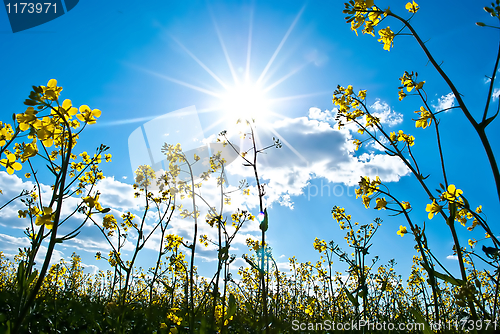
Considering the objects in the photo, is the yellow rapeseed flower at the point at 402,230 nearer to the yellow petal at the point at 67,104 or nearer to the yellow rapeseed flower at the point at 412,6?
the yellow rapeseed flower at the point at 412,6

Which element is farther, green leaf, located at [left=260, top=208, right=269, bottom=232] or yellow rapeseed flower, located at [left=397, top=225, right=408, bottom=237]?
yellow rapeseed flower, located at [left=397, top=225, right=408, bottom=237]

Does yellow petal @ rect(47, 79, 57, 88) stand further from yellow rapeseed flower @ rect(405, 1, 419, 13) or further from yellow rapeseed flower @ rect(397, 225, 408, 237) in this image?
yellow rapeseed flower @ rect(405, 1, 419, 13)

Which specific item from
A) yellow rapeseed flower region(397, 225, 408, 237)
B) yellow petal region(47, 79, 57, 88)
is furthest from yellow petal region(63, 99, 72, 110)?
yellow rapeseed flower region(397, 225, 408, 237)

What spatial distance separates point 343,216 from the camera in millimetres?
3670

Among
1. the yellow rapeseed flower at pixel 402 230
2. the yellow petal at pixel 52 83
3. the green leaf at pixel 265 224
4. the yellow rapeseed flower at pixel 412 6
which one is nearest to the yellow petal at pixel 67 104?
the yellow petal at pixel 52 83

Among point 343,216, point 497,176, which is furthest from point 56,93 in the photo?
point 343,216

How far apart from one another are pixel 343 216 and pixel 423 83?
7.24 feet

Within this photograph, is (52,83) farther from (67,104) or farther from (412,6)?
(412,6)

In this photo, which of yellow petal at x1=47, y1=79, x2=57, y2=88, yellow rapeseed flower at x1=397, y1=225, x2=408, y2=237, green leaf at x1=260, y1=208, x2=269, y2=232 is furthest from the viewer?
yellow rapeseed flower at x1=397, y1=225, x2=408, y2=237

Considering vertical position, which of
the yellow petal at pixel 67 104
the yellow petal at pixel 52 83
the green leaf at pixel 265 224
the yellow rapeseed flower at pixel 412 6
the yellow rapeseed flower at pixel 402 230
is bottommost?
the green leaf at pixel 265 224

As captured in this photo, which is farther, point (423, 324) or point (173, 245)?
point (173, 245)

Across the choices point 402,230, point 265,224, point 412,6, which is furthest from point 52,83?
point 412,6

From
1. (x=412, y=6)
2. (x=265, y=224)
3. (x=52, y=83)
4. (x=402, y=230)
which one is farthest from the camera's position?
(x=412, y=6)

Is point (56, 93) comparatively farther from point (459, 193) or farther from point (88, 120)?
point (459, 193)
